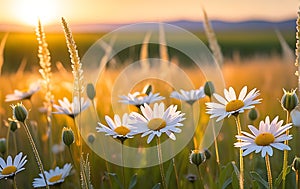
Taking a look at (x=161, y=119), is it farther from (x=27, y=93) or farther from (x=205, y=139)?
(x=27, y=93)

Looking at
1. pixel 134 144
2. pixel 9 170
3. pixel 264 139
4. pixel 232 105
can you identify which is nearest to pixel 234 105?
pixel 232 105

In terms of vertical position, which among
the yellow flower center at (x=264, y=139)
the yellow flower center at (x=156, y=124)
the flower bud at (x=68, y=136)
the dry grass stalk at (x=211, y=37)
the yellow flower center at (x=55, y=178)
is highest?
the dry grass stalk at (x=211, y=37)

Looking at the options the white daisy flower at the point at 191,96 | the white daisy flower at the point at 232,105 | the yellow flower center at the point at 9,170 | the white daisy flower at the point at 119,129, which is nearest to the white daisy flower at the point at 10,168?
the yellow flower center at the point at 9,170

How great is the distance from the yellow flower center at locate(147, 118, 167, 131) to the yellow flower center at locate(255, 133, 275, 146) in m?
0.25

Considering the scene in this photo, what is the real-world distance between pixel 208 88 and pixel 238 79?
2009 millimetres

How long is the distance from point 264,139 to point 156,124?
0.29 m

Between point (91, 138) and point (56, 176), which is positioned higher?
point (91, 138)

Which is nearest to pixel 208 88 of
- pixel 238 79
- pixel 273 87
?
pixel 273 87

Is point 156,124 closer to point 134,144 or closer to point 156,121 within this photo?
point 156,121

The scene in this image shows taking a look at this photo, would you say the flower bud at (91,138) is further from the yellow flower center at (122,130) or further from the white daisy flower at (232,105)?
the white daisy flower at (232,105)

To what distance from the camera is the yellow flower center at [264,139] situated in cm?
112

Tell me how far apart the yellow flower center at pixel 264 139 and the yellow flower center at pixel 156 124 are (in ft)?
0.82

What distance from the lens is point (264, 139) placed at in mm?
1128

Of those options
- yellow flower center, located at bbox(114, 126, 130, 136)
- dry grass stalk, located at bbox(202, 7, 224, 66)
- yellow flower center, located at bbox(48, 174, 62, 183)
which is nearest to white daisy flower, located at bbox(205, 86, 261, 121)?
yellow flower center, located at bbox(114, 126, 130, 136)
